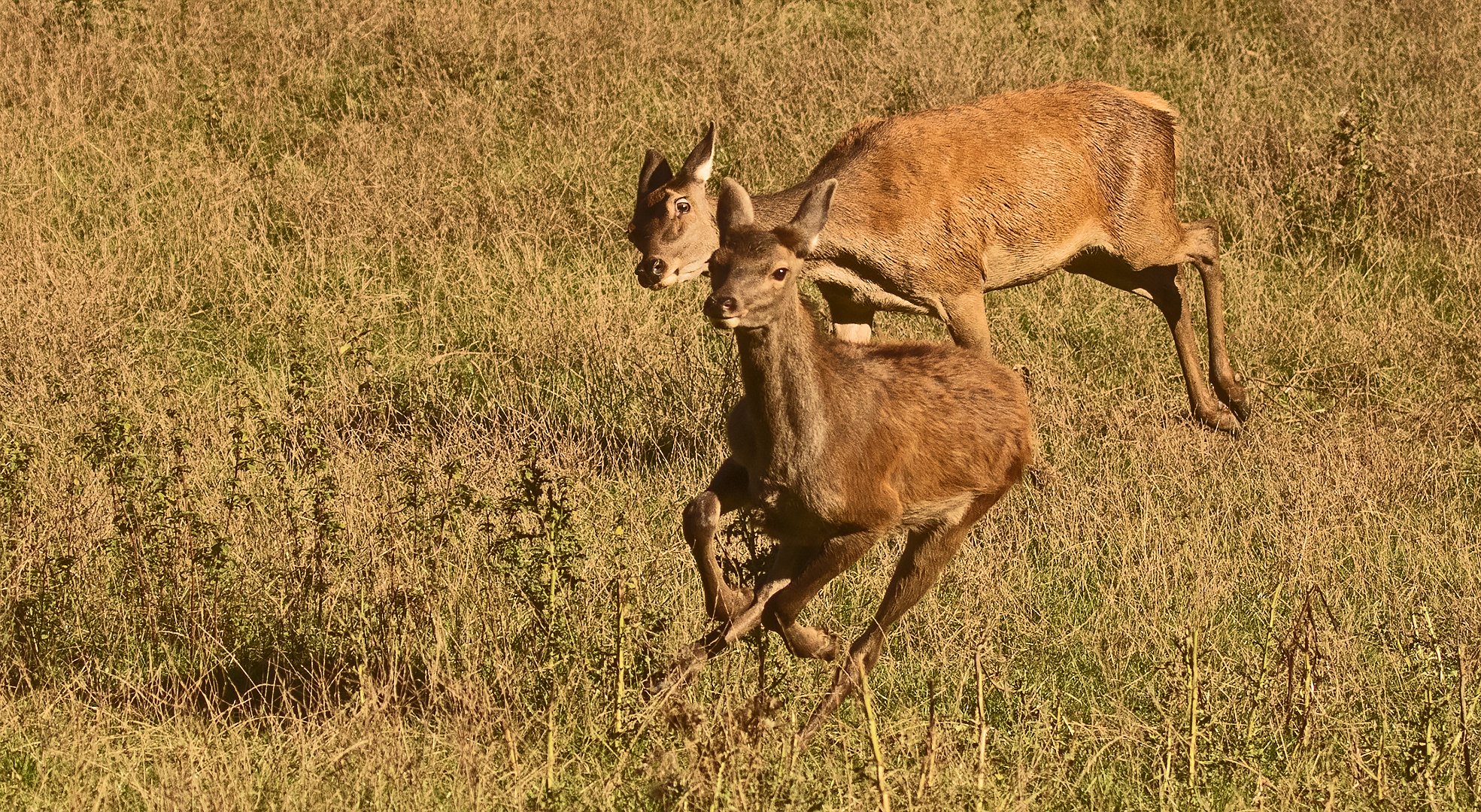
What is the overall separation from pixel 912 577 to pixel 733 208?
1345 millimetres

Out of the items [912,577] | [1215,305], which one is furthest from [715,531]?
[1215,305]

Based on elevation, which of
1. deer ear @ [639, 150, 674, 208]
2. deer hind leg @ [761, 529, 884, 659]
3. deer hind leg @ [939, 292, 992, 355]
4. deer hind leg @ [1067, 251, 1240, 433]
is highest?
deer ear @ [639, 150, 674, 208]

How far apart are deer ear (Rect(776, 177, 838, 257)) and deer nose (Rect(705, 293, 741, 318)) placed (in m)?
0.49

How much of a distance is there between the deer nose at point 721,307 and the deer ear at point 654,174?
3.08 metres

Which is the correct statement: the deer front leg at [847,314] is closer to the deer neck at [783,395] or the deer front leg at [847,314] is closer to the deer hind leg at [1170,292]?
the deer hind leg at [1170,292]

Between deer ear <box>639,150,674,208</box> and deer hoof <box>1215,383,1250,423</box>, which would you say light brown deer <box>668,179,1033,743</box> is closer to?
deer ear <box>639,150,674,208</box>

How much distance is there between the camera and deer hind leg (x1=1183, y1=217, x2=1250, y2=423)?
9383 mm

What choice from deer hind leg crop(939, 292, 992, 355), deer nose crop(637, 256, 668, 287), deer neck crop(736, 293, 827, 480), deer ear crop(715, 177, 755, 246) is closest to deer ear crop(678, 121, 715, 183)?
deer nose crop(637, 256, 668, 287)

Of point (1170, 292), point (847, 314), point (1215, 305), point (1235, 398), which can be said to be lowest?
point (1235, 398)

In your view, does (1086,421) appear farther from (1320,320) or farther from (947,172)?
(1320,320)

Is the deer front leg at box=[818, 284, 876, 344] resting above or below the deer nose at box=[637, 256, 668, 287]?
below

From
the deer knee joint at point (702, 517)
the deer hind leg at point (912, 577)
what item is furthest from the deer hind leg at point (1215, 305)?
the deer knee joint at point (702, 517)

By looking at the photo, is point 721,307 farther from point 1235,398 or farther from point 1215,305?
point 1215,305

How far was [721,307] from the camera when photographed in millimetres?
5043
